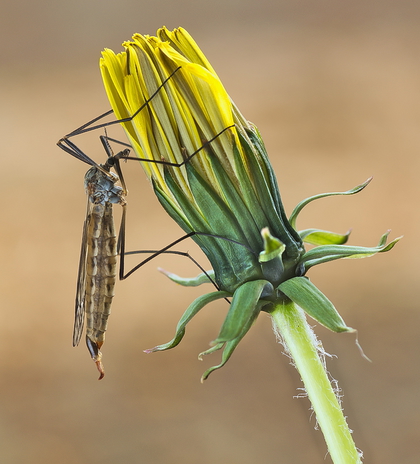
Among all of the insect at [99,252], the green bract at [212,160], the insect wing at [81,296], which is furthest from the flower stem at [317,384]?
the insect wing at [81,296]

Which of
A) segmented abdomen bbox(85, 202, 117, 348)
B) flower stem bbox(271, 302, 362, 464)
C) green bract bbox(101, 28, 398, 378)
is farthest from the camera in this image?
segmented abdomen bbox(85, 202, 117, 348)

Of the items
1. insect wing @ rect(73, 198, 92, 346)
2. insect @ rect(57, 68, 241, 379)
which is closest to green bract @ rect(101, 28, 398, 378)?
insect @ rect(57, 68, 241, 379)

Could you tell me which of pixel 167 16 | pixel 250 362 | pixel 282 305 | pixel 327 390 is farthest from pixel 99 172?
pixel 167 16

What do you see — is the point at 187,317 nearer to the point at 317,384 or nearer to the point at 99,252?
the point at 317,384

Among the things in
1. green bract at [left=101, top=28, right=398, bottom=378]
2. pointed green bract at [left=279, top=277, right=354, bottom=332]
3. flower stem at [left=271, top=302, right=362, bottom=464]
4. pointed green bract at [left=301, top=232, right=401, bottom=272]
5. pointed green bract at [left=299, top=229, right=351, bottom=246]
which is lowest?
flower stem at [left=271, top=302, right=362, bottom=464]

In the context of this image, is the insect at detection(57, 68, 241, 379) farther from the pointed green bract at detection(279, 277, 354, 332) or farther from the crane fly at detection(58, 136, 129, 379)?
the pointed green bract at detection(279, 277, 354, 332)

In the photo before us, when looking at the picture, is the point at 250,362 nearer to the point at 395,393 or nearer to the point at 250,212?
the point at 395,393

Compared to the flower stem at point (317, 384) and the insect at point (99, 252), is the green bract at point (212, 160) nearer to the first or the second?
the flower stem at point (317, 384)
